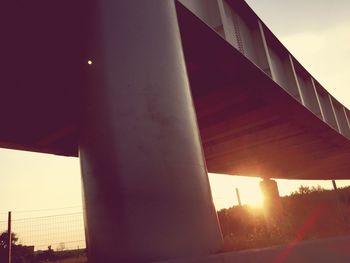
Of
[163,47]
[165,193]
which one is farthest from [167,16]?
[165,193]

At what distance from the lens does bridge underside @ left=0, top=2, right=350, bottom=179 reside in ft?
15.7

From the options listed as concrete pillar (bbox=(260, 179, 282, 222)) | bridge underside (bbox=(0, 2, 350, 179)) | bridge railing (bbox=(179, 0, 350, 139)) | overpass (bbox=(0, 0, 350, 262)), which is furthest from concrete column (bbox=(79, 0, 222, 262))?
concrete pillar (bbox=(260, 179, 282, 222))

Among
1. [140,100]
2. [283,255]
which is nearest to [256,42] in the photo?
[140,100]

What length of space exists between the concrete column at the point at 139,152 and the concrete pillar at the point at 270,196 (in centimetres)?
1231

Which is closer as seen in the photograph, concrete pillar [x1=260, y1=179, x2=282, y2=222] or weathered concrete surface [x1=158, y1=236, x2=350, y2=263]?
weathered concrete surface [x1=158, y1=236, x2=350, y2=263]

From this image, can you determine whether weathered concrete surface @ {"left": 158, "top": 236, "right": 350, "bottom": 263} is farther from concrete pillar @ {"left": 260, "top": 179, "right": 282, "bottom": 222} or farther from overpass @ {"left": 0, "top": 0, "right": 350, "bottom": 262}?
concrete pillar @ {"left": 260, "top": 179, "right": 282, "bottom": 222}

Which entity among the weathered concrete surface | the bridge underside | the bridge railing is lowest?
the weathered concrete surface

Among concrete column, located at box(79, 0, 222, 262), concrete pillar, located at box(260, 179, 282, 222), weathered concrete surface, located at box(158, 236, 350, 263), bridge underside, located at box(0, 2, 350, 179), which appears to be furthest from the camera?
concrete pillar, located at box(260, 179, 282, 222)

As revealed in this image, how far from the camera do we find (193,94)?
7.95 meters

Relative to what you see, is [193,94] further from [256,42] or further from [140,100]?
[140,100]

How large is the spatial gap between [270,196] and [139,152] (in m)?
16.9

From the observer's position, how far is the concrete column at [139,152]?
81.0 inches

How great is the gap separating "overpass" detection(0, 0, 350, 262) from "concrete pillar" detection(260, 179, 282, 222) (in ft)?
19.0

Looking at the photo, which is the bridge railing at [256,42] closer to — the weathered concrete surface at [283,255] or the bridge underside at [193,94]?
the bridge underside at [193,94]
